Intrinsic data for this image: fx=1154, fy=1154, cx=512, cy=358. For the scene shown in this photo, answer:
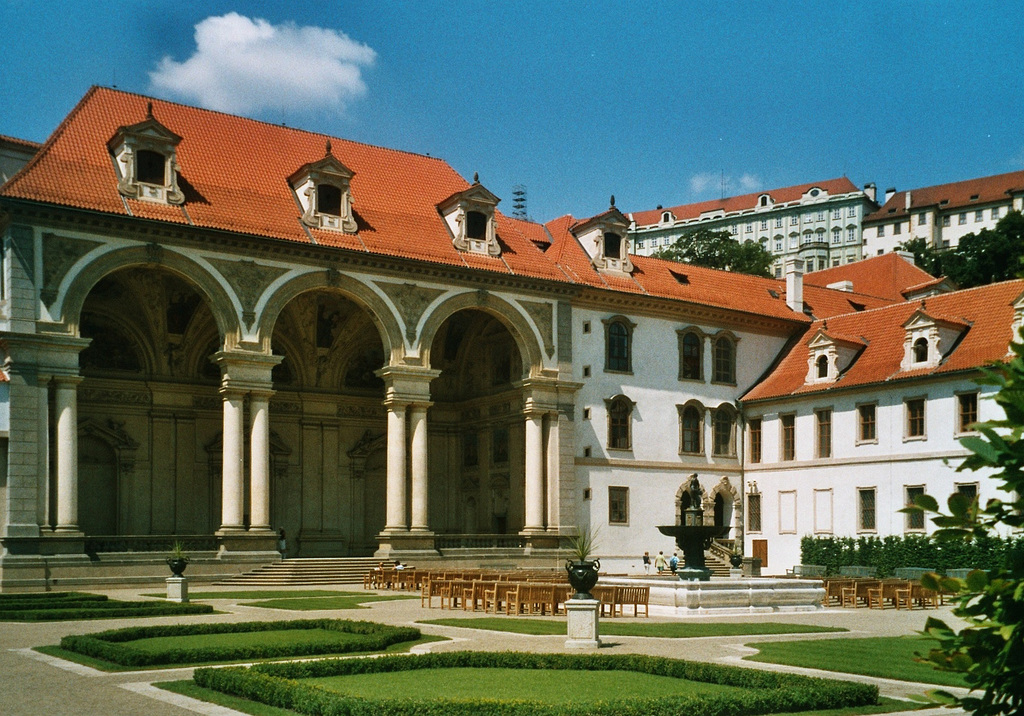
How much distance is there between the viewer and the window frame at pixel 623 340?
4619cm

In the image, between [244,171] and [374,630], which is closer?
[374,630]

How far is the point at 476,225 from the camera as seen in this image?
4403 cm

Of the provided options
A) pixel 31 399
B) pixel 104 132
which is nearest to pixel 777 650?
pixel 31 399

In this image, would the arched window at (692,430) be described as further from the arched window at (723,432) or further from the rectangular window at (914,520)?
the rectangular window at (914,520)

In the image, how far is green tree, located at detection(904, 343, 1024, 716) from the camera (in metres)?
4.71

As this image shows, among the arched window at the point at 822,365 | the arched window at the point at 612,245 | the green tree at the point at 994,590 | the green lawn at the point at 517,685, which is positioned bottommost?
the green lawn at the point at 517,685

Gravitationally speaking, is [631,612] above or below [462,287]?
below

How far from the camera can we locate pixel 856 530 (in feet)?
143

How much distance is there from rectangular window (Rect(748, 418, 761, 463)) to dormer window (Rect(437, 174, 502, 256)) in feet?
46.3

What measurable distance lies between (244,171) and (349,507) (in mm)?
14074

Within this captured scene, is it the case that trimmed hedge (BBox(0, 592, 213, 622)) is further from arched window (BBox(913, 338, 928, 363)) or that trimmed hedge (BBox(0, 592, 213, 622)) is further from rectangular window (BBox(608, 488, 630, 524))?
arched window (BBox(913, 338, 928, 363))

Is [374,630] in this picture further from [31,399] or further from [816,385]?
[816,385]

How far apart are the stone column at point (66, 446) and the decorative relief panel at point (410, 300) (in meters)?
11.2

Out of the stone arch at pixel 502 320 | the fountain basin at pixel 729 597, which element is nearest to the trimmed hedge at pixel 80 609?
the fountain basin at pixel 729 597
